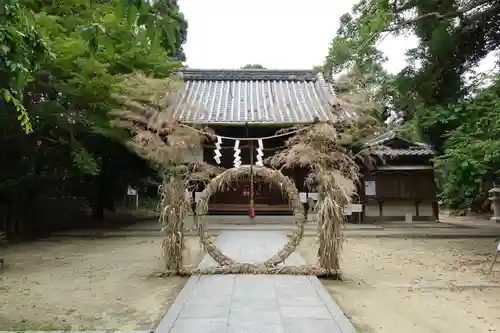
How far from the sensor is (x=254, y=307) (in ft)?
17.7

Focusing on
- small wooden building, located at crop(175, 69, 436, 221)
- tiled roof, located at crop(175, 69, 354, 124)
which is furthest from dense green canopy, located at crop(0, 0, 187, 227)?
small wooden building, located at crop(175, 69, 436, 221)

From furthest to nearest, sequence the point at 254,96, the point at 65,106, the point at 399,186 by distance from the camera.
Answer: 1. the point at 254,96
2. the point at 399,186
3. the point at 65,106

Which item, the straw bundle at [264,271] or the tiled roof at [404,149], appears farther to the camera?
the tiled roof at [404,149]

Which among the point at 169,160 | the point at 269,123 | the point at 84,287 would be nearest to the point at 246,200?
the point at 269,123

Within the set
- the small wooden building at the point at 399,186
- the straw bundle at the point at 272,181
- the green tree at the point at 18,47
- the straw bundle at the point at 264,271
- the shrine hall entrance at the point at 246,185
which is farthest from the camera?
the small wooden building at the point at 399,186

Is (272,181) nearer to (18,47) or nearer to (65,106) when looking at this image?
(18,47)

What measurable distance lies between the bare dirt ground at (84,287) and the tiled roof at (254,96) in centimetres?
555

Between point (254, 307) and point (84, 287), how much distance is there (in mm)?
3031

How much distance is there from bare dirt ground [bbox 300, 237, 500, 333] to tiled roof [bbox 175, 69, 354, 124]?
16.9ft

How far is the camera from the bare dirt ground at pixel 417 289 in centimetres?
523

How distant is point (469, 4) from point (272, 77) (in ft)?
35.8

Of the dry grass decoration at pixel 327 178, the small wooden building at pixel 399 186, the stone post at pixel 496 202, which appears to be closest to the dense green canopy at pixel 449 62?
the dry grass decoration at pixel 327 178

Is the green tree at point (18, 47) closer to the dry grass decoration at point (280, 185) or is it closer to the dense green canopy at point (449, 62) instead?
the dry grass decoration at point (280, 185)

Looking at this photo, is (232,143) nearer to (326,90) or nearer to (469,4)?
(326,90)
